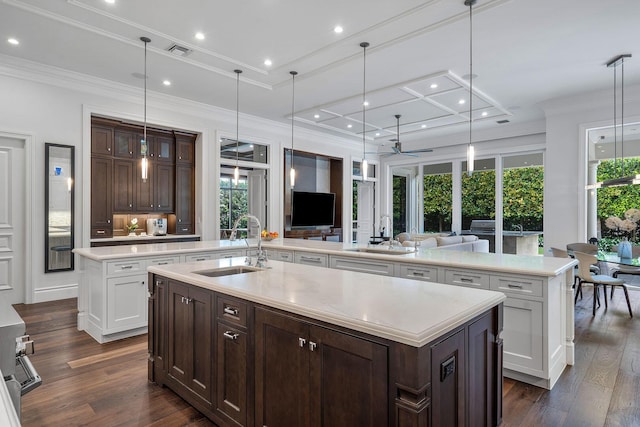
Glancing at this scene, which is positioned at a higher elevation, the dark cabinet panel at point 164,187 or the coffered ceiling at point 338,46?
the coffered ceiling at point 338,46

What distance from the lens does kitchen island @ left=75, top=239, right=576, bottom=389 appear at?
8.82 feet

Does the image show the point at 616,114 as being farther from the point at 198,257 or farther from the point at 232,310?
the point at 232,310

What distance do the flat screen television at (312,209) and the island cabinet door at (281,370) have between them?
21.6 feet

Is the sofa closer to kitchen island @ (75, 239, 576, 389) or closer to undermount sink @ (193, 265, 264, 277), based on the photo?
kitchen island @ (75, 239, 576, 389)

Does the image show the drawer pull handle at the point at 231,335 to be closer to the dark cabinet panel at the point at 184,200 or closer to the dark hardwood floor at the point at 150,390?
the dark hardwood floor at the point at 150,390

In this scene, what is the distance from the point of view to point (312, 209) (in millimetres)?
8891

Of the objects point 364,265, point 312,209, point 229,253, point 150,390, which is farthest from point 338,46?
point 312,209

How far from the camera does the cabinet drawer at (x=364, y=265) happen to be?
11.8ft

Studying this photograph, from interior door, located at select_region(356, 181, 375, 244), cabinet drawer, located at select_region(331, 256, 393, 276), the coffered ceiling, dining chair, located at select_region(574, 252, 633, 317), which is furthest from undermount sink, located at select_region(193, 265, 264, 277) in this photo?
interior door, located at select_region(356, 181, 375, 244)

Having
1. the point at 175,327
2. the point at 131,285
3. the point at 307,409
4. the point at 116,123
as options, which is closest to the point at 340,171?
the point at 116,123

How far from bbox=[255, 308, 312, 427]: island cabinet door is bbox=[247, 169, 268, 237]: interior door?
5.97m

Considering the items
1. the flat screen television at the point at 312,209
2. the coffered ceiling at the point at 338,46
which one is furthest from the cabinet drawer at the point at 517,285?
the flat screen television at the point at 312,209

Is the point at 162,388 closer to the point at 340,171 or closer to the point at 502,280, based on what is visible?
the point at 502,280

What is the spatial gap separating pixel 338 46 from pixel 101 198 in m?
4.40
